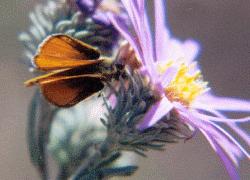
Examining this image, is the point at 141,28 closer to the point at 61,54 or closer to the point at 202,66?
the point at 61,54

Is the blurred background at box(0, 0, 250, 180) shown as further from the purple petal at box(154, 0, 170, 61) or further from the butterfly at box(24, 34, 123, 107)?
the butterfly at box(24, 34, 123, 107)

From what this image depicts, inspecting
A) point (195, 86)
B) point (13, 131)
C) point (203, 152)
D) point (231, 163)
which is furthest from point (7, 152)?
point (231, 163)

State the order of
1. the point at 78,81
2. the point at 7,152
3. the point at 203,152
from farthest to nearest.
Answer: the point at 203,152, the point at 7,152, the point at 78,81

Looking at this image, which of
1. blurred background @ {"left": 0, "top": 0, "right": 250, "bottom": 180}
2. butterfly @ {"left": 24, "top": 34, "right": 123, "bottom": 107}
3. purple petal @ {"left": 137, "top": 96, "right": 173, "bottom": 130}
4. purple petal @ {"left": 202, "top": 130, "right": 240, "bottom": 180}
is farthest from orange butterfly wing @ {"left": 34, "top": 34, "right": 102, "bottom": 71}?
blurred background @ {"left": 0, "top": 0, "right": 250, "bottom": 180}

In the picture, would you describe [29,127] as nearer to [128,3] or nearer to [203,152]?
[128,3]

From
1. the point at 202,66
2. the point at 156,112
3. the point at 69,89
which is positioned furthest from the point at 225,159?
the point at 202,66
